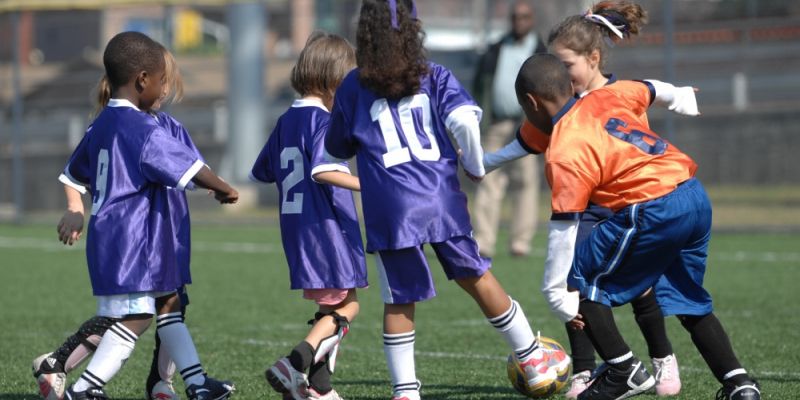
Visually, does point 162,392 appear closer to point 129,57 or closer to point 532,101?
point 129,57

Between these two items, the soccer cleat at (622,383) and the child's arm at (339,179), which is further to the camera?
the child's arm at (339,179)

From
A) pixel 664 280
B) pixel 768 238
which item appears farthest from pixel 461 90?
pixel 768 238

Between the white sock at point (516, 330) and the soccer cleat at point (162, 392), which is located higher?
the white sock at point (516, 330)

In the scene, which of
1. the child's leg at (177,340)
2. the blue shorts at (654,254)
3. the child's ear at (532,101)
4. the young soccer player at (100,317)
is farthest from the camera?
the young soccer player at (100,317)

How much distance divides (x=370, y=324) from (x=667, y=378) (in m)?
2.77

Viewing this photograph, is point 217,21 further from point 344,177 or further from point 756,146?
point 344,177

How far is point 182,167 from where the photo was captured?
4516mm

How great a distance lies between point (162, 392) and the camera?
4898 millimetres

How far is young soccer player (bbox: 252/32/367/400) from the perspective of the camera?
491cm

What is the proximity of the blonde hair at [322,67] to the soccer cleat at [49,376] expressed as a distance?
4.70 feet

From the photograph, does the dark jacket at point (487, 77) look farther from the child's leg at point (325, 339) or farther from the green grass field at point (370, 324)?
the child's leg at point (325, 339)

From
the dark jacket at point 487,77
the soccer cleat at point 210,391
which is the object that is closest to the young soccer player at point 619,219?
the soccer cleat at point 210,391

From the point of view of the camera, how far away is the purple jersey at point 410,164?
173 inches

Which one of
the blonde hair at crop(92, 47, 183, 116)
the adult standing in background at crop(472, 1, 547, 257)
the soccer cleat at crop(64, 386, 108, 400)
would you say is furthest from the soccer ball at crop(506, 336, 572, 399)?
the adult standing in background at crop(472, 1, 547, 257)
